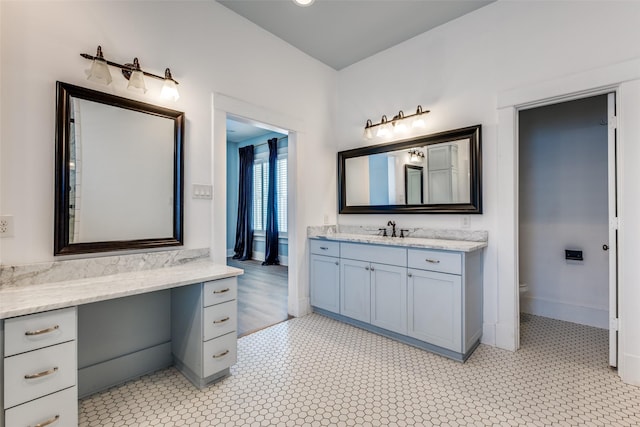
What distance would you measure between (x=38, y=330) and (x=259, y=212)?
5545mm

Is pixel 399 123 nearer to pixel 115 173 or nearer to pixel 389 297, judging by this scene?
pixel 389 297

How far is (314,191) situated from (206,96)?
5.01 ft

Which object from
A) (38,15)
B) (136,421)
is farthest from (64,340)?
(38,15)

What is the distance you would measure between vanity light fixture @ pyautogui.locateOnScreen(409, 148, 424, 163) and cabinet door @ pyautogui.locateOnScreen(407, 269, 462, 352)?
1198 millimetres

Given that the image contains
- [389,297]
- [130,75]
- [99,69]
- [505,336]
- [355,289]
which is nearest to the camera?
[99,69]

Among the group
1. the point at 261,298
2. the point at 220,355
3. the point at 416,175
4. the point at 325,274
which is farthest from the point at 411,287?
the point at 261,298

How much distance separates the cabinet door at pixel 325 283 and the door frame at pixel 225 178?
13cm

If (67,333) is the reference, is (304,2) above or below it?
above

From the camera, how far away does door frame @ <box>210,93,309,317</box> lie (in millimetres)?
2562

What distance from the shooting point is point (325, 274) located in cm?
326

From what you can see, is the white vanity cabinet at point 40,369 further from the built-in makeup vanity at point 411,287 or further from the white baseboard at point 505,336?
the white baseboard at point 505,336

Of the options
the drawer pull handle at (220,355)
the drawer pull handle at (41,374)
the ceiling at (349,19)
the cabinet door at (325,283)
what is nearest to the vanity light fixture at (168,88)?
the ceiling at (349,19)

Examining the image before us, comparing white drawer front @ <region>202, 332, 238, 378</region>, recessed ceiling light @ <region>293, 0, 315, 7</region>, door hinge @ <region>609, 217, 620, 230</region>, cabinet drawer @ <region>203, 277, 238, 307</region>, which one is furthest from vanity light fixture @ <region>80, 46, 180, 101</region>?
door hinge @ <region>609, 217, 620, 230</region>

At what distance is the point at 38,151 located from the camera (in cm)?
175
